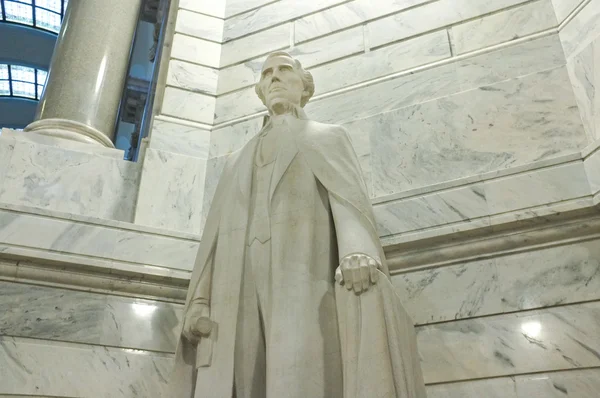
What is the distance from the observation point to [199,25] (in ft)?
22.2

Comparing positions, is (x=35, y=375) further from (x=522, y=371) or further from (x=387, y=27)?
(x=387, y=27)

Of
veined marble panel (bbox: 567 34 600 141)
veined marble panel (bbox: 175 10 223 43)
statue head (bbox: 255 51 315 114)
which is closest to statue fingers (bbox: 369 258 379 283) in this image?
statue head (bbox: 255 51 315 114)

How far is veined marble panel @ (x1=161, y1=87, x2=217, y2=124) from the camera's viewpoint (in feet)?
19.8

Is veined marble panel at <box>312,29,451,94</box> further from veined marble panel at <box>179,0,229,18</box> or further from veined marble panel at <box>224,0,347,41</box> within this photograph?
veined marble panel at <box>179,0,229,18</box>

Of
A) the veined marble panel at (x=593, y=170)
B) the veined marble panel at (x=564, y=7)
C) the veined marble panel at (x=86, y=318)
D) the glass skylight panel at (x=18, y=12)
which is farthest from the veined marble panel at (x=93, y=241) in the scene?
the glass skylight panel at (x=18, y=12)

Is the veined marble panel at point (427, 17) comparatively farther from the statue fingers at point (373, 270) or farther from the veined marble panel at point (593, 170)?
the statue fingers at point (373, 270)

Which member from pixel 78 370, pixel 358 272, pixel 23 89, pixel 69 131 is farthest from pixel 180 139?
pixel 23 89

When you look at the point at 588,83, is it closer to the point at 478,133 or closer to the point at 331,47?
the point at 478,133

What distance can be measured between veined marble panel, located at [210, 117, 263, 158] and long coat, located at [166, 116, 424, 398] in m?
1.95

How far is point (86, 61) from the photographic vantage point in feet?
20.7

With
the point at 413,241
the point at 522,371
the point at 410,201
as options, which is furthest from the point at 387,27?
the point at 522,371

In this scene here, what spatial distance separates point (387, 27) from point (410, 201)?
6.86ft

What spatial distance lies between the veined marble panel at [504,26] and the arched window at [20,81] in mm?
18501

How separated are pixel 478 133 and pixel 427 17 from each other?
60.3 inches
